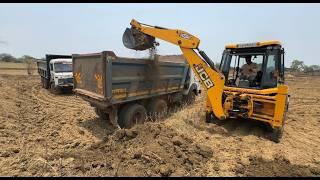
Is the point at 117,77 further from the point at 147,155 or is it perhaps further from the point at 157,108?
the point at 147,155

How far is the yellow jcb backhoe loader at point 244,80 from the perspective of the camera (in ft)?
18.2

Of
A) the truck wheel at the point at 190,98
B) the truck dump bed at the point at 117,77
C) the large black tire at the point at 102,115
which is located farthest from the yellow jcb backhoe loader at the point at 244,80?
the truck wheel at the point at 190,98

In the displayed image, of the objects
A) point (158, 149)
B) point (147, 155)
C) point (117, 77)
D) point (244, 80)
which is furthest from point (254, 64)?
point (147, 155)

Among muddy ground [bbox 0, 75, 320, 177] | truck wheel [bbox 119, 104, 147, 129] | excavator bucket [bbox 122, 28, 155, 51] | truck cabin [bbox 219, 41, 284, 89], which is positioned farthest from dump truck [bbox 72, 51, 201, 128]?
truck cabin [bbox 219, 41, 284, 89]

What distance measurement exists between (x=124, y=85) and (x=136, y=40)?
137 centimetres

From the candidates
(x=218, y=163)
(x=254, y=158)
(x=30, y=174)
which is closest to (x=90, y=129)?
(x=30, y=174)

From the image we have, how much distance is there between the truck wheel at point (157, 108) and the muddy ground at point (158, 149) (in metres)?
1.05

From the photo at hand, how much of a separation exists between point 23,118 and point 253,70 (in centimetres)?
740

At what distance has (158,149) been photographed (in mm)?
4336

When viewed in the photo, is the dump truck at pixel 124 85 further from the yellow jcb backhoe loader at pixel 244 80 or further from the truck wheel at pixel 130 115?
the yellow jcb backhoe loader at pixel 244 80

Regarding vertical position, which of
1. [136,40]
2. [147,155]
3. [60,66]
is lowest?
[147,155]

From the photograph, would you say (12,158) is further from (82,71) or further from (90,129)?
(82,71)

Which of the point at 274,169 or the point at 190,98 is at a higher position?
the point at 190,98

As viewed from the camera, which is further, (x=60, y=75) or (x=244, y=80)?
(x=60, y=75)
